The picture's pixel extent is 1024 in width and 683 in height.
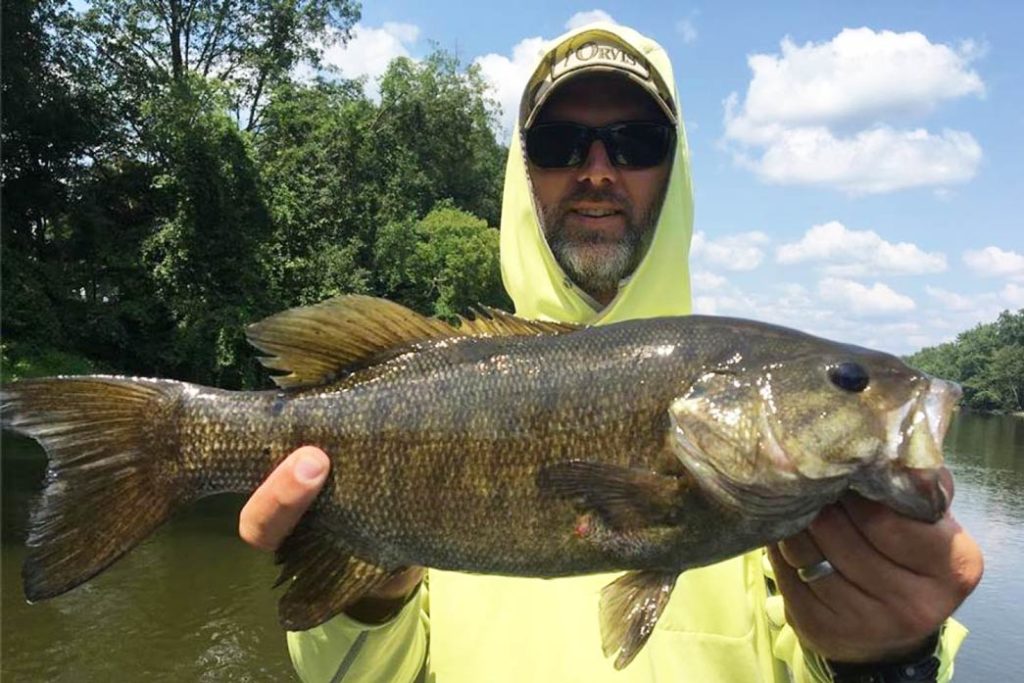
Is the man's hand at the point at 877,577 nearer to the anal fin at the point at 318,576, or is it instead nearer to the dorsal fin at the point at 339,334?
the dorsal fin at the point at 339,334

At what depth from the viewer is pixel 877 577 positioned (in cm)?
218

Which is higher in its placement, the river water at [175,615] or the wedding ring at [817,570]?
the wedding ring at [817,570]

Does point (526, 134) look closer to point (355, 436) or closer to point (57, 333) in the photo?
point (355, 436)

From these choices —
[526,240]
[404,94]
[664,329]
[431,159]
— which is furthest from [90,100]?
[664,329]

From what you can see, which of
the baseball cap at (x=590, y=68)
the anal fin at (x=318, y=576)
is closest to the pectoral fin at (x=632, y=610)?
the anal fin at (x=318, y=576)

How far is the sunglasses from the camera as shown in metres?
3.59

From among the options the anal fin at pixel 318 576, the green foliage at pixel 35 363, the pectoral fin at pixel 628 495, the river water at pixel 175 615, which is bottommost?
the river water at pixel 175 615

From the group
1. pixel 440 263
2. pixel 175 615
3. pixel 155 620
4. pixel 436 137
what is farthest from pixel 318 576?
pixel 436 137

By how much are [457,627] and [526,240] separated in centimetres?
188

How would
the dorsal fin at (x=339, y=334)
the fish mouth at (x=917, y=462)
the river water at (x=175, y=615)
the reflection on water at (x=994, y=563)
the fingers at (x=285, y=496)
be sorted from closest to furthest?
the fish mouth at (x=917, y=462), the fingers at (x=285, y=496), the dorsal fin at (x=339, y=334), the river water at (x=175, y=615), the reflection on water at (x=994, y=563)

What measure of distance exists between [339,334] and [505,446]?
2.16 feet

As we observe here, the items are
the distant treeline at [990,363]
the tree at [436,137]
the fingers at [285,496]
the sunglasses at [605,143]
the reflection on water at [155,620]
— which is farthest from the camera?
the distant treeline at [990,363]

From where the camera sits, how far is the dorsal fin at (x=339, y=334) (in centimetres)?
251

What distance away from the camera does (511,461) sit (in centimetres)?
227
